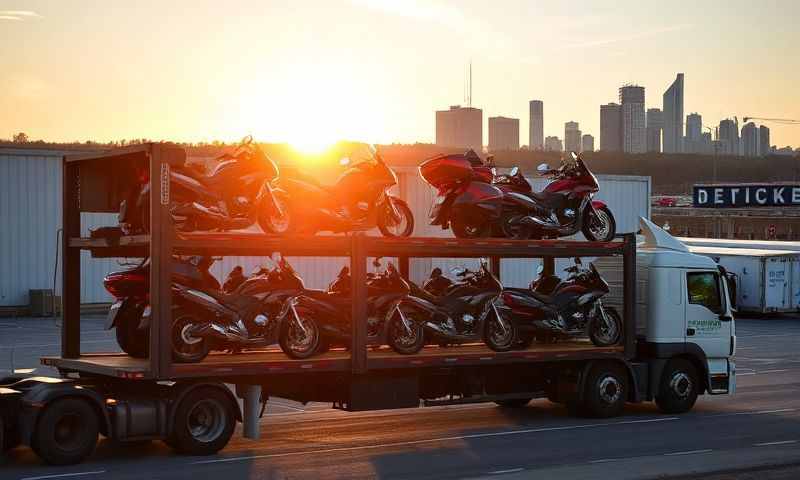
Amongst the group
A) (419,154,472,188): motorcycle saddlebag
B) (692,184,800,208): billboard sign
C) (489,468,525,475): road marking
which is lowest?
(489,468,525,475): road marking

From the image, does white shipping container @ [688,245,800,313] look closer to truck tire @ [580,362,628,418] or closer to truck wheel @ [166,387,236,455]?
truck tire @ [580,362,628,418]

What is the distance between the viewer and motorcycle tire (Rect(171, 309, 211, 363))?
1412 cm

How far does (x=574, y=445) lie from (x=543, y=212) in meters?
4.36

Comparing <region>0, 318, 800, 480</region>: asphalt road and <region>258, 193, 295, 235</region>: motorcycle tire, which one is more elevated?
<region>258, 193, 295, 235</region>: motorcycle tire

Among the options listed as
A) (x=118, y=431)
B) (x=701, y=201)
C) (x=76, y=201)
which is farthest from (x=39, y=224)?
(x=701, y=201)

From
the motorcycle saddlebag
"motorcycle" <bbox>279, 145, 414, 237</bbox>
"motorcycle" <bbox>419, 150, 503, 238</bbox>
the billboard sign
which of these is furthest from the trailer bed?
the billboard sign

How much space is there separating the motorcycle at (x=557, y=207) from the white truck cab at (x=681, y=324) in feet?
3.44

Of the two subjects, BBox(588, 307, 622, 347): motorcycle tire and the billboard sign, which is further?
the billboard sign

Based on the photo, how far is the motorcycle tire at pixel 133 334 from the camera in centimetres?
1527

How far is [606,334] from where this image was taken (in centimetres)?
1881

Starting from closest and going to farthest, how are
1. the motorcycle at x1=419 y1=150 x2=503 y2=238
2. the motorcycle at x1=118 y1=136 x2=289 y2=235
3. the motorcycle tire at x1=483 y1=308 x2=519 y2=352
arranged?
1. the motorcycle at x1=118 y1=136 x2=289 y2=235
2. the motorcycle tire at x1=483 y1=308 x2=519 y2=352
3. the motorcycle at x1=419 y1=150 x2=503 y2=238

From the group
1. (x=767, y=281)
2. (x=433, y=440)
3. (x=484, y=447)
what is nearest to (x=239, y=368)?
(x=433, y=440)

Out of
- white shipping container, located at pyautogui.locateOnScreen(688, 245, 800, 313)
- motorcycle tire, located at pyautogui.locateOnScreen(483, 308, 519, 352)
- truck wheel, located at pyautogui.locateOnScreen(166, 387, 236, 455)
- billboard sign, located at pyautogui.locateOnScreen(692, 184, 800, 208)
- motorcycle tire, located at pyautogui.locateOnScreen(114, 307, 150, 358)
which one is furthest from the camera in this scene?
billboard sign, located at pyautogui.locateOnScreen(692, 184, 800, 208)

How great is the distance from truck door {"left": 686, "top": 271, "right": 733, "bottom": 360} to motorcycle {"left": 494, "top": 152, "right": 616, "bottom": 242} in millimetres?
1707
